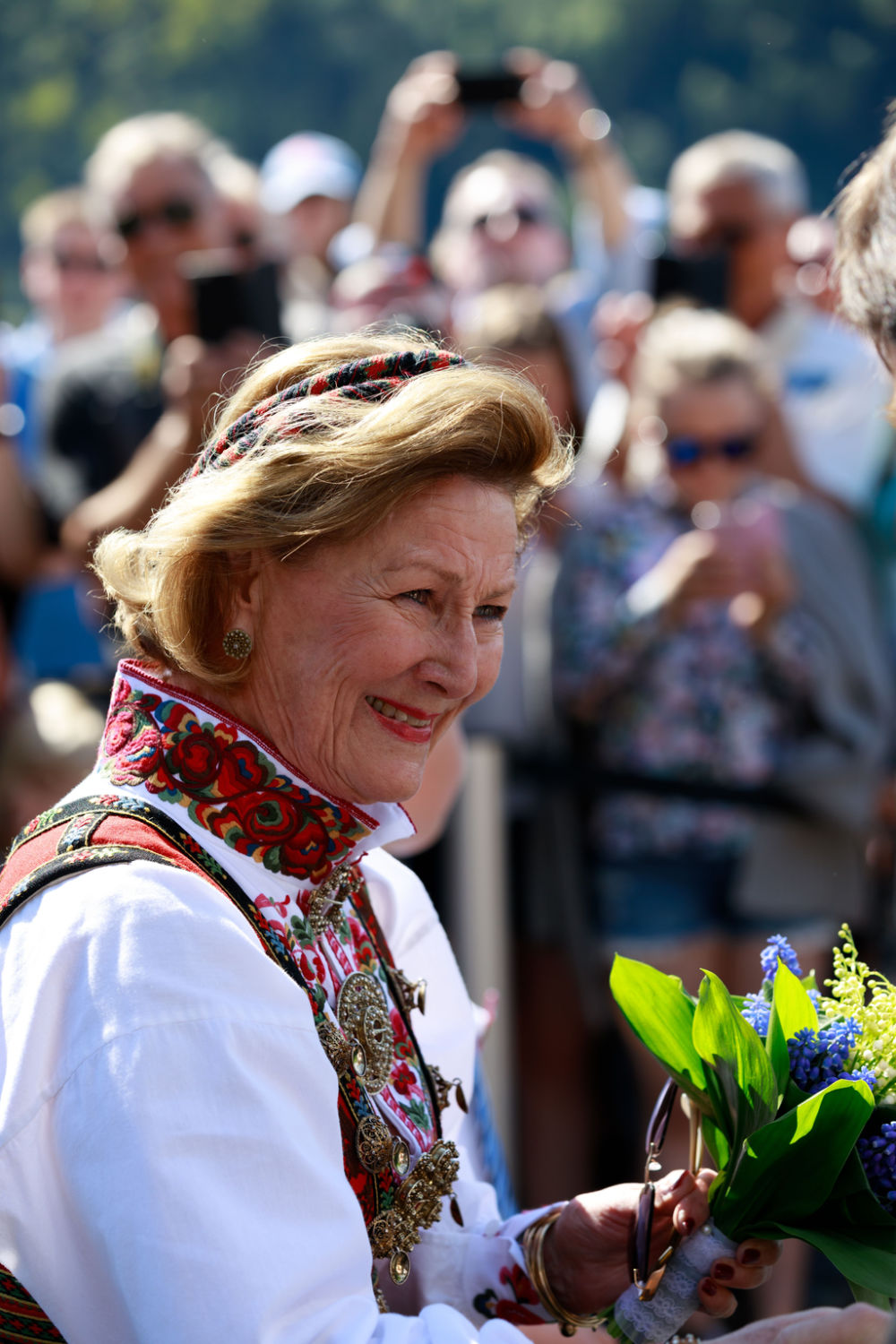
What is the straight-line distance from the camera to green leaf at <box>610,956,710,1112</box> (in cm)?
201

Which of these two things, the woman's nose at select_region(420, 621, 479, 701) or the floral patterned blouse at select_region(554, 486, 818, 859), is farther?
the floral patterned blouse at select_region(554, 486, 818, 859)

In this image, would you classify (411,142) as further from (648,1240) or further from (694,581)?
(648,1240)

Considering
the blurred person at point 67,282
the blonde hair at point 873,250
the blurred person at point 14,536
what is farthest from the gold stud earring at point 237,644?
the blurred person at point 67,282

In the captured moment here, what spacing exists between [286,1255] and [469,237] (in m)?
5.35

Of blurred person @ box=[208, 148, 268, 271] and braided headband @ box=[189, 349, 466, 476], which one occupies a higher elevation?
blurred person @ box=[208, 148, 268, 271]

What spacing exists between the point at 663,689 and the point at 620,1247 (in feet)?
8.00

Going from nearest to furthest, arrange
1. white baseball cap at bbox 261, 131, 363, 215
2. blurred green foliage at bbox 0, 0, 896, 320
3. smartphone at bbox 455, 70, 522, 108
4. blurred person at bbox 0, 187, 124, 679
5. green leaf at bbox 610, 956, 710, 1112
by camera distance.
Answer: green leaf at bbox 610, 956, 710, 1112, blurred person at bbox 0, 187, 124, 679, smartphone at bbox 455, 70, 522, 108, white baseball cap at bbox 261, 131, 363, 215, blurred green foliage at bbox 0, 0, 896, 320

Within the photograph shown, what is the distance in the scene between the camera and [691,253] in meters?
5.30

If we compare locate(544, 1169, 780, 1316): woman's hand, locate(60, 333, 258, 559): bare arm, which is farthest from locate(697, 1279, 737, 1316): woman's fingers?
locate(60, 333, 258, 559): bare arm

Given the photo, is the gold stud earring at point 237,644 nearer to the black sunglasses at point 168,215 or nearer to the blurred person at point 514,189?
the black sunglasses at point 168,215

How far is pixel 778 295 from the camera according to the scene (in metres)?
5.48

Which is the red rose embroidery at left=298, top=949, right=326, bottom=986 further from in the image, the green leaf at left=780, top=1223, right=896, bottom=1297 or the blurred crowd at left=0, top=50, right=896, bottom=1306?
the blurred crowd at left=0, top=50, right=896, bottom=1306

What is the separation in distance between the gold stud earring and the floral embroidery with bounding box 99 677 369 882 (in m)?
0.09

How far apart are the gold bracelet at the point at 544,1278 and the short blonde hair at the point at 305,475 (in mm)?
913
